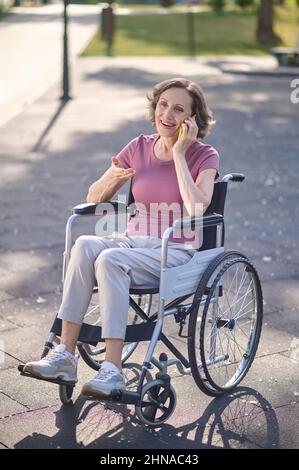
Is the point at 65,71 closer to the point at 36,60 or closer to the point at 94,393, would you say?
the point at 36,60

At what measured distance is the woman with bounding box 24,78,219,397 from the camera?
15.0ft

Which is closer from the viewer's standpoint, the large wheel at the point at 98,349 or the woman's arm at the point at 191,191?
the woman's arm at the point at 191,191

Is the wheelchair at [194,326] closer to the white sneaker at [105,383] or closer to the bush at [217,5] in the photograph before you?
the white sneaker at [105,383]

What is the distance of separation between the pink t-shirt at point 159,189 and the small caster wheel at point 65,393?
0.78 meters

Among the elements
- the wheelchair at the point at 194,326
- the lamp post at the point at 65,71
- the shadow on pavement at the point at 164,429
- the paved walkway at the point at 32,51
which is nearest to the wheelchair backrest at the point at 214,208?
the wheelchair at the point at 194,326

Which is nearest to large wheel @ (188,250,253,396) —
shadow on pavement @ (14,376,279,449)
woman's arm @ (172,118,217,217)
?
shadow on pavement @ (14,376,279,449)

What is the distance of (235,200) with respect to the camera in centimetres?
962

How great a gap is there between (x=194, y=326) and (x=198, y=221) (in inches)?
18.3

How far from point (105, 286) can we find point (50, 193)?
17.2 ft

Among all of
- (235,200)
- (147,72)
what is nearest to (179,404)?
(235,200)

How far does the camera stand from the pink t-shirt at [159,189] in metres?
4.98

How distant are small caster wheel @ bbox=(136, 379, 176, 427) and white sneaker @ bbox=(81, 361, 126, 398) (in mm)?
121

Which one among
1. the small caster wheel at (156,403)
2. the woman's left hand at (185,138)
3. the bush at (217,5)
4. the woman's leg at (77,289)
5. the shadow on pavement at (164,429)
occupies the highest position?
the woman's left hand at (185,138)

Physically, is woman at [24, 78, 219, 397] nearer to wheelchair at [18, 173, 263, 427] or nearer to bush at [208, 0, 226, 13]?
wheelchair at [18, 173, 263, 427]
